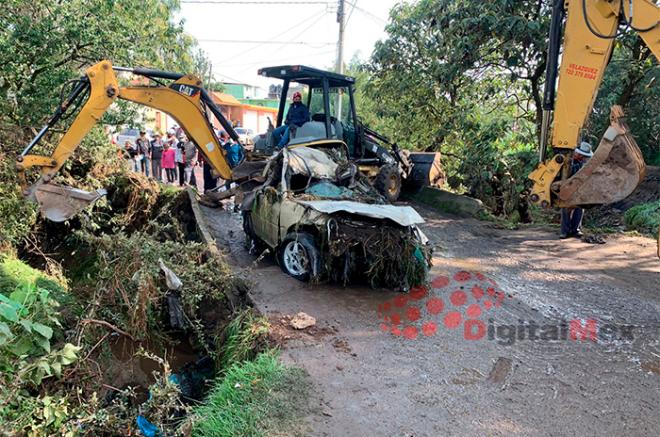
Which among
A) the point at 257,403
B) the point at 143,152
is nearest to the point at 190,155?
the point at 143,152

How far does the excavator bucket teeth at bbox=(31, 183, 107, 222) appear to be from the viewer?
7.04m

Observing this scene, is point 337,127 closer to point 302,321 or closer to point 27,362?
point 302,321

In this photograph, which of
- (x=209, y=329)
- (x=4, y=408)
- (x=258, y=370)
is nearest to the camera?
(x=4, y=408)

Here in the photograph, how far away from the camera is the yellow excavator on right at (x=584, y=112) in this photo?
22.4ft

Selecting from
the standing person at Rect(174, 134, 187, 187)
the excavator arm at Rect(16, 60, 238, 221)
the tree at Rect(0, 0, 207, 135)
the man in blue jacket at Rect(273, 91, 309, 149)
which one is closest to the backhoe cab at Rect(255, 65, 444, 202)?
the man in blue jacket at Rect(273, 91, 309, 149)

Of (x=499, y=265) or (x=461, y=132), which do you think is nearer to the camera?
(x=499, y=265)

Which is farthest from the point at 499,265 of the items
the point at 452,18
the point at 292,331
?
the point at 452,18

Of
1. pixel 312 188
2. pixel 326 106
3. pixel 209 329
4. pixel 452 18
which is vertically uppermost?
pixel 452 18

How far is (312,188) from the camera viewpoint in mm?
7469

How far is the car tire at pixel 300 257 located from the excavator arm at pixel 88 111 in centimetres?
291

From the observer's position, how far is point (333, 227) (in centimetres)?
608

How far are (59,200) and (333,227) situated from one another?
407 centimetres

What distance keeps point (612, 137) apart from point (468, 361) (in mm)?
4165

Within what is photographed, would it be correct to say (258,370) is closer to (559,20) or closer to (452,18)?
(559,20)
